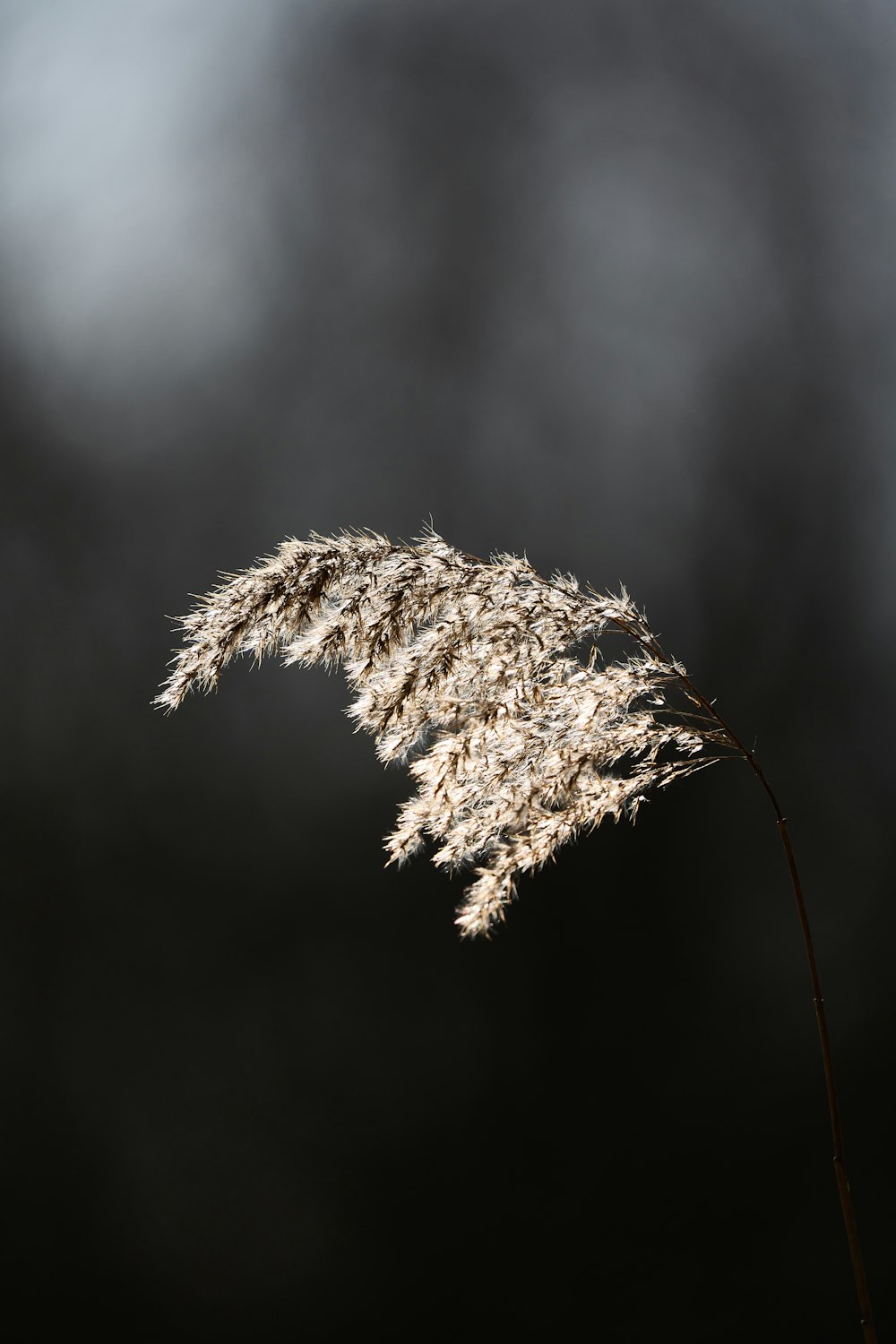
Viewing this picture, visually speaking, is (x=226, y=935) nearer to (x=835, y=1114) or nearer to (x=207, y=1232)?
(x=207, y=1232)

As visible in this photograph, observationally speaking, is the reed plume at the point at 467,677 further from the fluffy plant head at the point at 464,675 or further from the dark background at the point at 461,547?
the dark background at the point at 461,547

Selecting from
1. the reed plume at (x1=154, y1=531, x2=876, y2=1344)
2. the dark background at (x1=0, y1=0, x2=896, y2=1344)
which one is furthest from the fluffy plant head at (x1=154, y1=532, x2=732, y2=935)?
the dark background at (x1=0, y1=0, x2=896, y2=1344)

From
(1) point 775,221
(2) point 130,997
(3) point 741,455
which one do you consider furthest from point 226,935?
(1) point 775,221

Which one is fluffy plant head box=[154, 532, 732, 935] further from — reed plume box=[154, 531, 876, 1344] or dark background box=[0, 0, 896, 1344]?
dark background box=[0, 0, 896, 1344]

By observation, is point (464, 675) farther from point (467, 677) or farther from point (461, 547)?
point (461, 547)

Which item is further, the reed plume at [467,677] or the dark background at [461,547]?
the dark background at [461,547]

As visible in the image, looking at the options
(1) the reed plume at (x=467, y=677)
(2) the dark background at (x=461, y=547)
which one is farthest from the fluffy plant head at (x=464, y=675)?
(2) the dark background at (x=461, y=547)
